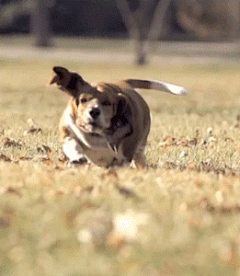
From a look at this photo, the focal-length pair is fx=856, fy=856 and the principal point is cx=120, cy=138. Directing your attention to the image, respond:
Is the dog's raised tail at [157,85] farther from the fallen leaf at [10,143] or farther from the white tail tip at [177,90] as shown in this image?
the fallen leaf at [10,143]

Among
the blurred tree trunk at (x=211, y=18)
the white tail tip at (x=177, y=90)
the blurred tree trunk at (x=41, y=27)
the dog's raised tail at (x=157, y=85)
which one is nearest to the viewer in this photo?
the white tail tip at (x=177, y=90)

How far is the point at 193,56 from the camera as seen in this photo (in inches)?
1527

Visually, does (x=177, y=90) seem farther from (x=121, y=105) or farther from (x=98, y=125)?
(x=98, y=125)

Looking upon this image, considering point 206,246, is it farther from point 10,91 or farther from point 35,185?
point 10,91

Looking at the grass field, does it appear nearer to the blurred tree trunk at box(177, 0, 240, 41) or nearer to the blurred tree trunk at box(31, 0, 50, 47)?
the blurred tree trunk at box(31, 0, 50, 47)

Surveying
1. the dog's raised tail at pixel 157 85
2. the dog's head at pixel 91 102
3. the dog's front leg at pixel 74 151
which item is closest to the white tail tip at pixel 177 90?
the dog's raised tail at pixel 157 85

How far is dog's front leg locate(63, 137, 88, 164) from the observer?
6.35 m

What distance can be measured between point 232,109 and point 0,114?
395 centimetres

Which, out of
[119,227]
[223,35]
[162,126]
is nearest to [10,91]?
[162,126]

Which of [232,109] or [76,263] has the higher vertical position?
[76,263]

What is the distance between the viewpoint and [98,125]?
6.22 meters

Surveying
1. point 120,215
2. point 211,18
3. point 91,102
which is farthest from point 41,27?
point 120,215

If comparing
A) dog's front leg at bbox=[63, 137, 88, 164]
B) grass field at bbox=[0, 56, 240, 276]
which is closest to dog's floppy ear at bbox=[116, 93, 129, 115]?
dog's front leg at bbox=[63, 137, 88, 164]

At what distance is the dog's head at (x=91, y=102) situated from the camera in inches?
244
